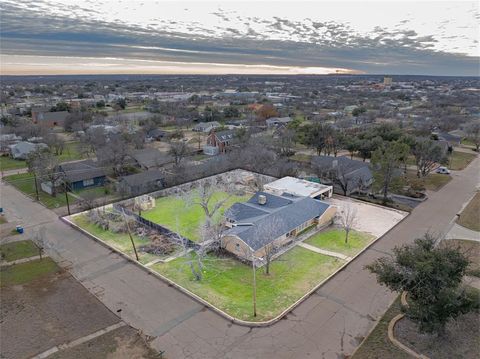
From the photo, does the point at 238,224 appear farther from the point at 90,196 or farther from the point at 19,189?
the point at 19,189

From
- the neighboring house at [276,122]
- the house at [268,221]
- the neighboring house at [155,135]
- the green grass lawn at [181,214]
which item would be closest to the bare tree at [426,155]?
the house at [268,221]

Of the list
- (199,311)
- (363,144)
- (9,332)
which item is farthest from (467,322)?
(363,144)

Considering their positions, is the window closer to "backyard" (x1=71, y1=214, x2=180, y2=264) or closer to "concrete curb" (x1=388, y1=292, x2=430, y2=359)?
"backyard" (x1=71, y1=214, x2=180, y2=264)

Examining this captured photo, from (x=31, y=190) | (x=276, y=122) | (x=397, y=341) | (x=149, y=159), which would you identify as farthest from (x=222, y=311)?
(x=276, y=122)

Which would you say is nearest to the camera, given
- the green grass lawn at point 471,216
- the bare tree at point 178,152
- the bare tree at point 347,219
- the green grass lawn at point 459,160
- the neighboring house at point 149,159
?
the bare tree at point 347,219

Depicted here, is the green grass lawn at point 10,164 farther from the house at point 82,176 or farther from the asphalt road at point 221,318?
the asphalt road at point 221,318

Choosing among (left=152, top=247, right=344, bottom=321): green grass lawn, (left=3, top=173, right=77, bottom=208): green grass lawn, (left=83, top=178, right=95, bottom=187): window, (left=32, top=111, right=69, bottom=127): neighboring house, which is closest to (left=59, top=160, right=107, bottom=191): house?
(left=83, top=178, right=95, bottom=187): window

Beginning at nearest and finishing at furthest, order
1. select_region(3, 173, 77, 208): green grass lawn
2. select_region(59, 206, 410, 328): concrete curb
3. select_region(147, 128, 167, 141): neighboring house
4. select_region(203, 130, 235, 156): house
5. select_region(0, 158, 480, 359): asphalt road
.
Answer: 1. select_region(0, 158, 480, 359): asphalt road
2. select_region(59, 206, 410, 328): concrete curb
3. select_region(3, 173, 77, 208): green grass lawn
4. select_region(203, 130, 235, 156): house
5. select_region(147, 128, 167, 141): neighboring house
